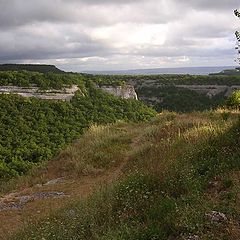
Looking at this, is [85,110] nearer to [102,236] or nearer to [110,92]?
[110,92]

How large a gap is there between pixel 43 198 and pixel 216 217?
5.54 meters

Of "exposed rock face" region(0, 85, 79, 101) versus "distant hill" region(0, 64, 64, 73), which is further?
"distant hill" region(0, 64, 64, 73)

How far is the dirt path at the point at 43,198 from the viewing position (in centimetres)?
773

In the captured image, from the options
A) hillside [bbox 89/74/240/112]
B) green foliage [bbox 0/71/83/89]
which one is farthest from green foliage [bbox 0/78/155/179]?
hillside [bbox 89/74/240/112]

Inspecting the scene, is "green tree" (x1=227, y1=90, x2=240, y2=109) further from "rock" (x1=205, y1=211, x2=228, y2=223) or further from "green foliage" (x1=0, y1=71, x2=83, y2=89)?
"green foliage" (x1=0, y1=71, x2=83, y2=89)

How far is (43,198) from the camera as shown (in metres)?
9.24

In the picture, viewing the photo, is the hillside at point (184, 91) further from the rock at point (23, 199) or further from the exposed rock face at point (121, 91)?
the rock at point (23, 199)

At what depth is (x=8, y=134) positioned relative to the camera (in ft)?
85.7

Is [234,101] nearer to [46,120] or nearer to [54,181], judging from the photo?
[54,181]

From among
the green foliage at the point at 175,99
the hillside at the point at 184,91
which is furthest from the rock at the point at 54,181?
the hillside at the point at 184,91

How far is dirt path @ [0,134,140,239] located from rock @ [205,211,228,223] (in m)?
3.02

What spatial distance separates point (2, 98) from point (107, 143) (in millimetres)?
18527

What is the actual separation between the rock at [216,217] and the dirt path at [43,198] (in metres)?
3.02

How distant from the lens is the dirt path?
773cm
